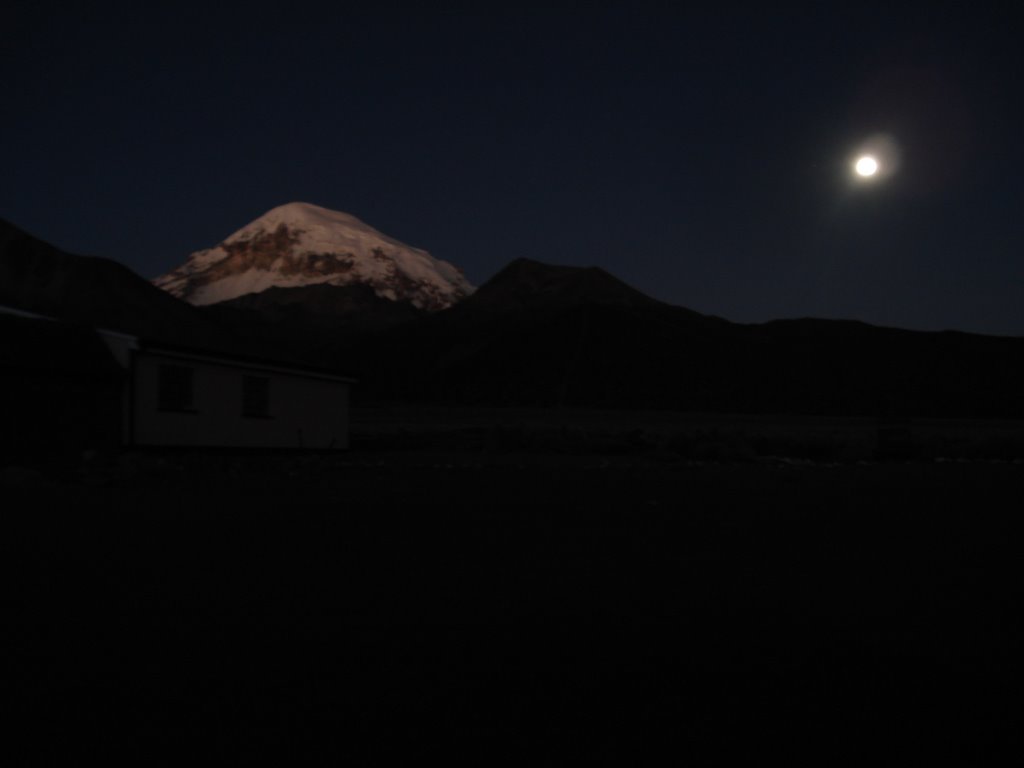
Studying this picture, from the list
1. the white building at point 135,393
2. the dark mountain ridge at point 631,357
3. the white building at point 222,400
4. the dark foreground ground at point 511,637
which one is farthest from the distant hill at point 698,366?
the dark foreground ground at point 511,637

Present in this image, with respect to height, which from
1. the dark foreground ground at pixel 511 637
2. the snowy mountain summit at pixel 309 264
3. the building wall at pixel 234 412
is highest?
the snowy mountain summit at pixel 309 264

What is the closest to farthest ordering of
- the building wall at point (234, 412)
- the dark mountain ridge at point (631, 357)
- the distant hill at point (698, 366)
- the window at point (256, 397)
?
the building wall at point (234, 412), the window at point (256, 397), the dark mountain ridge at point (631, 357), the distant hill at point (698, 366)

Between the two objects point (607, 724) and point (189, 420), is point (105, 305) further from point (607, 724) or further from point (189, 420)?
point (607, 724)

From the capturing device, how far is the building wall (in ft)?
42.4

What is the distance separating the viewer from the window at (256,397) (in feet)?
47.7

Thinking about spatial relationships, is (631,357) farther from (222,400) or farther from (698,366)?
(222,400)

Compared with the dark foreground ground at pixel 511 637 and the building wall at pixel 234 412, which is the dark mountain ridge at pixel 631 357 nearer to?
the building wall at pixel 234 412

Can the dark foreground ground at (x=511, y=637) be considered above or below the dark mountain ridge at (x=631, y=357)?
below

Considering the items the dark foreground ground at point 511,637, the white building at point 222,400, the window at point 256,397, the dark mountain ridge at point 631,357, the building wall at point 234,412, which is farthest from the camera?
the dark mountain ridge at point 631,357

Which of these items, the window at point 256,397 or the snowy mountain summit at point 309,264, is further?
the snowy mountain summit at point 309,264

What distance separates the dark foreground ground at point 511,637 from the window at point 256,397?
800cm

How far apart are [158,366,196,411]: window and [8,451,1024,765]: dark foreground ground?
6875 mm

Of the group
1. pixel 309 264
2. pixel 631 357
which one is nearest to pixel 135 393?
pixel 631 357

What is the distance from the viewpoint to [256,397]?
14781 mm
